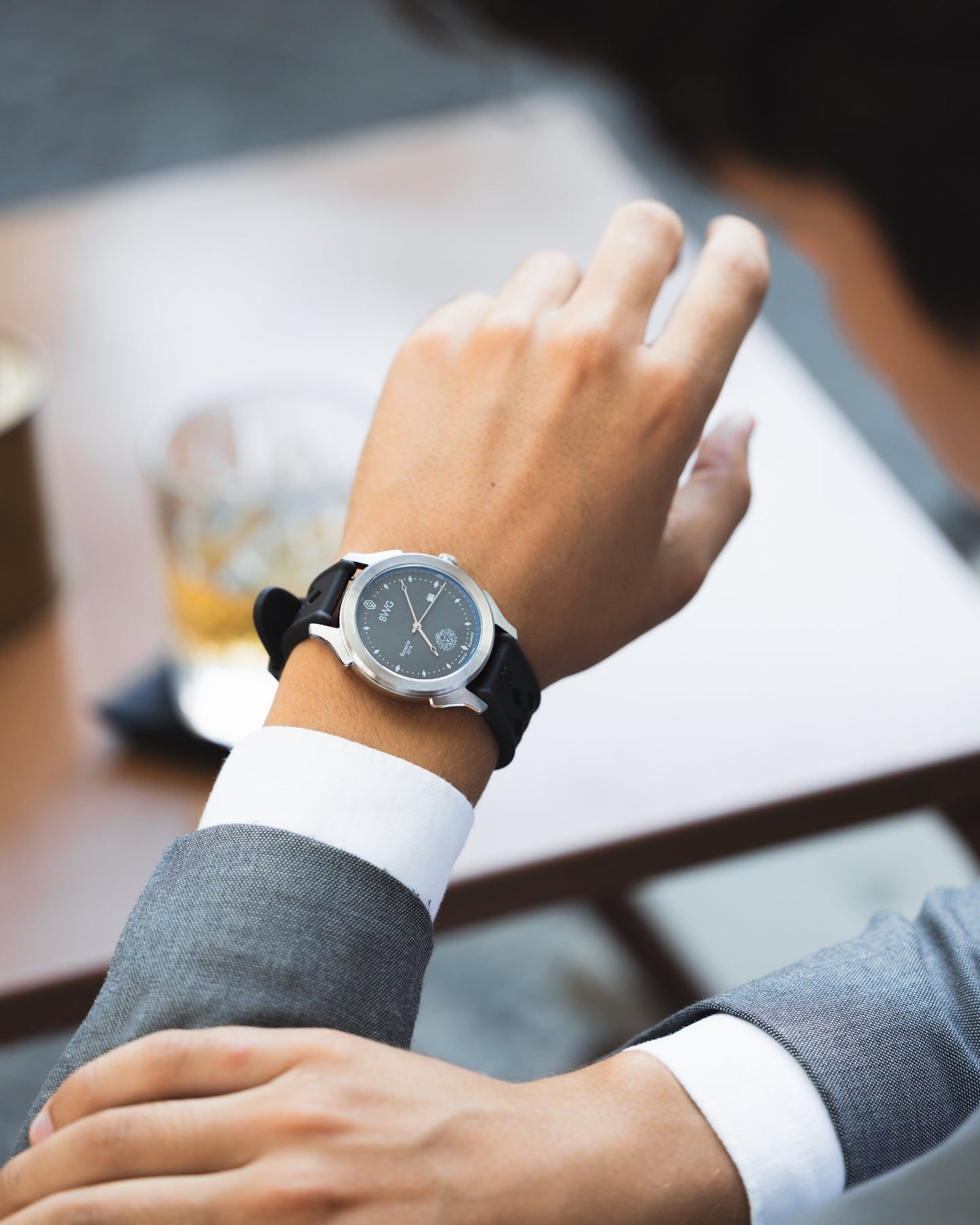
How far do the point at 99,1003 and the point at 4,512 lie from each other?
416 mm

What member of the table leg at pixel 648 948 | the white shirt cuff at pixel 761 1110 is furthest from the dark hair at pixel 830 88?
the table leg at pixel 648 948

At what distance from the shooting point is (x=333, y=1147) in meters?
0.46

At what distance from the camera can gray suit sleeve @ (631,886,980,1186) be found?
1.76 feet

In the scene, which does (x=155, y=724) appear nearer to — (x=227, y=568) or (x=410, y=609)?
(x=227, y=568)

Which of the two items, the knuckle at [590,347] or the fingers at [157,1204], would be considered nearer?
the fingers at [157,1204]

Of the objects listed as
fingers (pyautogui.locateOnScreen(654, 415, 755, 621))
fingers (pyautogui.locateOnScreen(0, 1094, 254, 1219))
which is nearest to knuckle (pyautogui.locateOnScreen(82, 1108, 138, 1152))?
fingers (pyautogui.locateOnScreen(0, 1094, 254, 1219))

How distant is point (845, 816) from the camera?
854 millimetres

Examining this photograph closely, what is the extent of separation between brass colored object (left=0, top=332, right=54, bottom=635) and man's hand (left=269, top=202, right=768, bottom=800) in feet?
0.95

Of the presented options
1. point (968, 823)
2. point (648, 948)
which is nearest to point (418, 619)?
point (968, 823)

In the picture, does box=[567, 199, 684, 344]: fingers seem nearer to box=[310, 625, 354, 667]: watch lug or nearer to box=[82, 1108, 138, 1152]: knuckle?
box=[310, 625, 354, 667]: watch lug

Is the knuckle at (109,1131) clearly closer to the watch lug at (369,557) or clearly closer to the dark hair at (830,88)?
the watch lug at (369,557)

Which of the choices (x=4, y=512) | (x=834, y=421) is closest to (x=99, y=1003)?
(x=4, y=512)

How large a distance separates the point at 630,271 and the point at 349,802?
11.5 inches

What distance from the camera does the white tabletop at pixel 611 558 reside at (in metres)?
0.85
